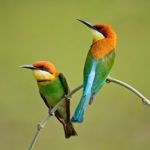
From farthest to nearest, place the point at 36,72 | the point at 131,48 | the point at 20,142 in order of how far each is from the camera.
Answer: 1. the point at 131,48
2. the point at 20,142
3. the point at 36,72

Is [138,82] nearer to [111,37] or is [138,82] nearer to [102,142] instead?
[102,142]

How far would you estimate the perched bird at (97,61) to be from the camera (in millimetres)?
2516

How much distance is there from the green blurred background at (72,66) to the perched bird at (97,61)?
1.83m

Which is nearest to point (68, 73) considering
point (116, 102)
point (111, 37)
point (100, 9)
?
point (116, 102)

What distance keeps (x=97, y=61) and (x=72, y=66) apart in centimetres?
234

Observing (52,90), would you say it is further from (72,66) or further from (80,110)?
(72,66)

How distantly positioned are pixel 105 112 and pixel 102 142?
0.69ft

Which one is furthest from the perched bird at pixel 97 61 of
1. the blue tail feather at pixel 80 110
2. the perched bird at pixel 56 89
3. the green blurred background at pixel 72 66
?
the green blurred background at pixel 72 66

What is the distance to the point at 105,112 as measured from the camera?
4727 millimetres

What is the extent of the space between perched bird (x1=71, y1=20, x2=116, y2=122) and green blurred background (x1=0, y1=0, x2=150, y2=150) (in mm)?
1833

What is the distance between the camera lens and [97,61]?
265cm

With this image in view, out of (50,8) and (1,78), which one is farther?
(50,8)

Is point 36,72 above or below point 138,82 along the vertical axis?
above

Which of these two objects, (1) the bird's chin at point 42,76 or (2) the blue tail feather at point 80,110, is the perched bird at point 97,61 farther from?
(1) the bird's chin at point 42,76
